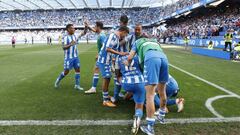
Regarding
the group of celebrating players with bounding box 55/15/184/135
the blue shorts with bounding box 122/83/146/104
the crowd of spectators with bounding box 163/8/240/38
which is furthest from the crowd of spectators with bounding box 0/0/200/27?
the blue shorts with bounding box 122/83/146/104

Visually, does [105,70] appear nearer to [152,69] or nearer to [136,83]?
[136,83]

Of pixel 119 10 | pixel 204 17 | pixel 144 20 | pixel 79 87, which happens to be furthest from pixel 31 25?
pixel 79 87

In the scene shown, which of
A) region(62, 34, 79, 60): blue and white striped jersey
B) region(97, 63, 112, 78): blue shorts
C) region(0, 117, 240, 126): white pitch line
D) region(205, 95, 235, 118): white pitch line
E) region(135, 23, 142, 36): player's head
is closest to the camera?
region(0, 117, 240, 126): white pitch line

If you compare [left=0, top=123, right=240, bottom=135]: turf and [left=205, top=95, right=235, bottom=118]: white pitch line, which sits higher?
[left=205, top=95, right=235, bottom=118]: white pitch line

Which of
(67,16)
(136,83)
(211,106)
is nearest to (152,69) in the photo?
(136,83)

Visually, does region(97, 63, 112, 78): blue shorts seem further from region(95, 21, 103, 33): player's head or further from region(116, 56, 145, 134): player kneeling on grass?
region(116, 56, 145, 134): player kneeling on grass

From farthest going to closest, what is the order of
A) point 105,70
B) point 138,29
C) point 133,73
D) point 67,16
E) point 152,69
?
point 67,16 → point 105,70 → point 138,29 → point 133,73 → point 152,69

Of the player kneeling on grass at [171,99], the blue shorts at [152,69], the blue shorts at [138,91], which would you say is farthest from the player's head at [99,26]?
the blue shorts at [152,69]

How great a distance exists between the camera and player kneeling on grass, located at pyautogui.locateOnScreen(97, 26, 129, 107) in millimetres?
6672

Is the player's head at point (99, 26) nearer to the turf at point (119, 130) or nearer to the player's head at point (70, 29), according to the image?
the player's head at point (70, 29)

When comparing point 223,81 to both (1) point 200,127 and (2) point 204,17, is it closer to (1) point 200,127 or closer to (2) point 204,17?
(1) point 200,127

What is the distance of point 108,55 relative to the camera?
772 centimetres

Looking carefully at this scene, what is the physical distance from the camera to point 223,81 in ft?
35.7

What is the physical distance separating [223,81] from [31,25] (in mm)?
85054
